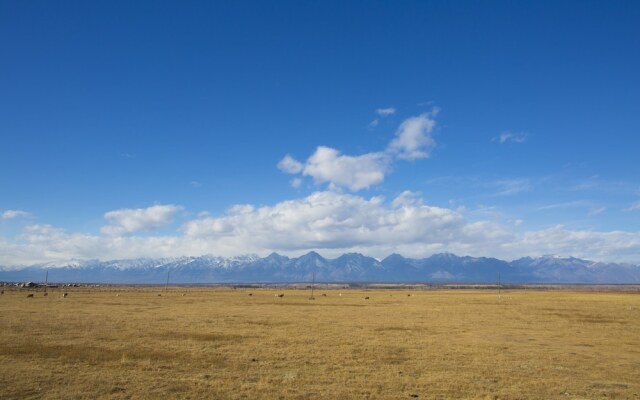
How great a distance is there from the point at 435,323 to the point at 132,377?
33.3m

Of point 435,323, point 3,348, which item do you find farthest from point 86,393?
point 435,323

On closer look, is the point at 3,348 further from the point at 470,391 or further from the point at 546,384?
the point at 546,384

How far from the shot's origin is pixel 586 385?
1939 cm

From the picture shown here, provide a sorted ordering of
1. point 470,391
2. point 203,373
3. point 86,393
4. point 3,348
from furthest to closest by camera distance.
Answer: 1. point 3,348
2. point 203,373
3. point 470,391
4. point 86,393

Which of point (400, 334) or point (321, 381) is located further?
point (400, 334)

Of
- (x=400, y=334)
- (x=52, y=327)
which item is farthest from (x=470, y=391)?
(x=52, y=327)

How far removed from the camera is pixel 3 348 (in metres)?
26.1

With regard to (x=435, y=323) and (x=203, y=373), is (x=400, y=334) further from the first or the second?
(x=203, y=373)

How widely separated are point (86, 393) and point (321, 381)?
374 inches

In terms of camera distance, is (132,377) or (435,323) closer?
(132,377)

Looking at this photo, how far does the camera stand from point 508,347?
3012 cm

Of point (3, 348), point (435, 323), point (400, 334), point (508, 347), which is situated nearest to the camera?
point (3, 348)

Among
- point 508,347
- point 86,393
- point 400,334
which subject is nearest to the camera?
point 86,393

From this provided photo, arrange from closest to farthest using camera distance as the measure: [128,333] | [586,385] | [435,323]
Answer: [586,385]
[128,333]
[435,323]
